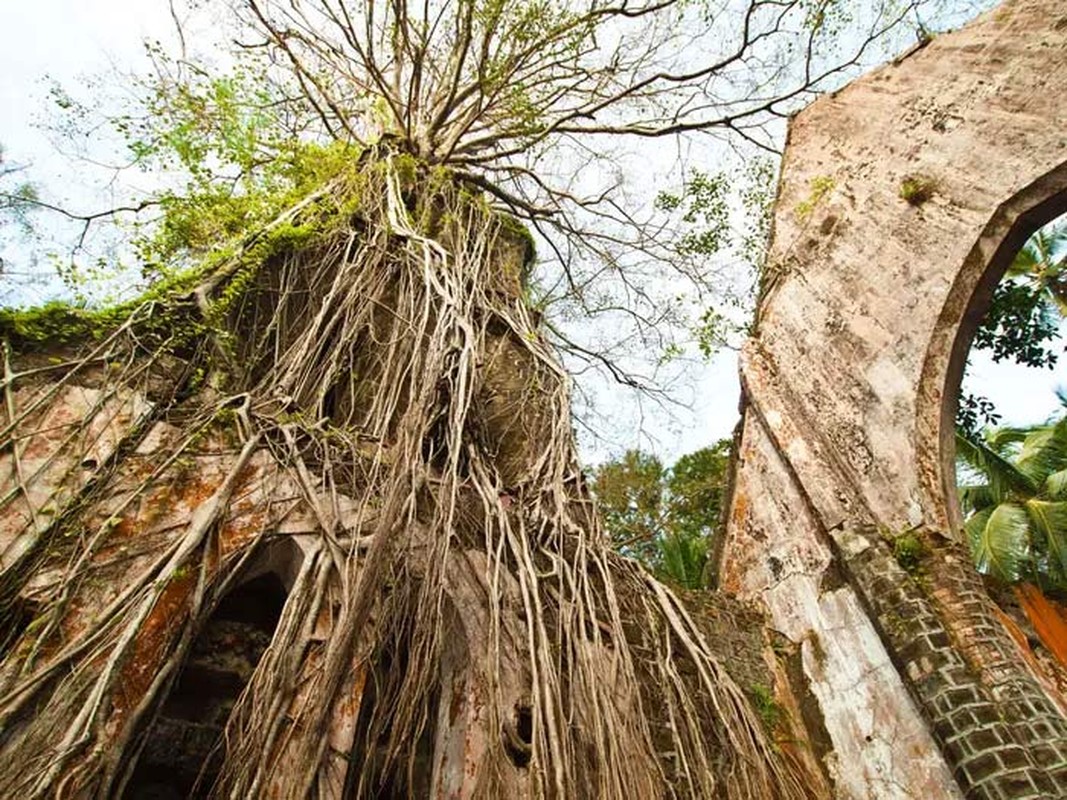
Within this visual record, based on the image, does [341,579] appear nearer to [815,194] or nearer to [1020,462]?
[815,194]

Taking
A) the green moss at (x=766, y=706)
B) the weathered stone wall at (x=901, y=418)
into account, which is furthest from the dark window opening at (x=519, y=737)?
the weathered stone wall at (x=901, y=418)

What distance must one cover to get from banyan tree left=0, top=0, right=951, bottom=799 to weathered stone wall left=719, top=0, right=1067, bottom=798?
594 mm

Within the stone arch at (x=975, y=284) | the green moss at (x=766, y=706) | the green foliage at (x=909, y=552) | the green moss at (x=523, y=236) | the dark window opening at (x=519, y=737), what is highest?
the green moss at (x=523, y=236)

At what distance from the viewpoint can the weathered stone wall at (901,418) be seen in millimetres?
2605

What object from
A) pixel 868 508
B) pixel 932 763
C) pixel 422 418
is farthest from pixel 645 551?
pixel 422 418

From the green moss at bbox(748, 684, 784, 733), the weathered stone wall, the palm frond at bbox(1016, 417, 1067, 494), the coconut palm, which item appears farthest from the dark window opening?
the palm frond at bbox(1016, 417, 1067, 494)

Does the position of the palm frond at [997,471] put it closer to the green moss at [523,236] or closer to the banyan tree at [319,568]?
the green moss at [523,236]

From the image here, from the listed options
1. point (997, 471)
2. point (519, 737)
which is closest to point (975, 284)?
point (519, 737)

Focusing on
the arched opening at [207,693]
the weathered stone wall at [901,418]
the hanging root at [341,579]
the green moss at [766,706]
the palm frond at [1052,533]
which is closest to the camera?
the hanging root at [341,579]

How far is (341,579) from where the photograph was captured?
2.05 m

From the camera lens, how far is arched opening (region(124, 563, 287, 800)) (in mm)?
1981

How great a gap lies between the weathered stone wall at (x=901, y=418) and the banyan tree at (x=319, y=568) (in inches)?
23.4

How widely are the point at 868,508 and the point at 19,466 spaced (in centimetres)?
364

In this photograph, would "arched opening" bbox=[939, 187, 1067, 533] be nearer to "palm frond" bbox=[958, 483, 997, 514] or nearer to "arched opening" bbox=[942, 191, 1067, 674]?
"arched opening" bbox=[942, 191, 1067, 674]
